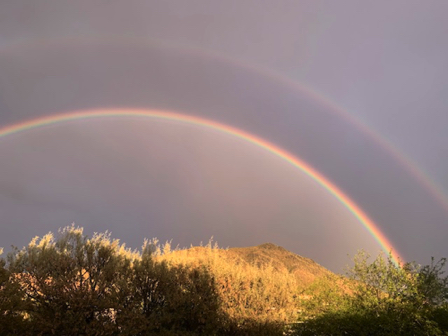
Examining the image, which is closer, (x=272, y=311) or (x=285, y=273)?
(x=272, y=311)

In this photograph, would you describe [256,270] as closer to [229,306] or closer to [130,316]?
[229,306]

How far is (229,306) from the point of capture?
44.9 ft

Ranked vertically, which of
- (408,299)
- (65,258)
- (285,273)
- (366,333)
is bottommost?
(366,333)

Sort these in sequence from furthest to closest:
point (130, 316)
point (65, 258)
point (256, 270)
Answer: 1. point (256, 270)
2. point (65, 258)
3. point (130, 316)

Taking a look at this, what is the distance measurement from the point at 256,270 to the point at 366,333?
5494 millimetres

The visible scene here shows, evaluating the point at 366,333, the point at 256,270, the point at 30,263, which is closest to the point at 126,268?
the point at 30,263

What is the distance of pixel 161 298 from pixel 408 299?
9.34m

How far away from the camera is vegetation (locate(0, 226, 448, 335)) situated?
37.9 feet

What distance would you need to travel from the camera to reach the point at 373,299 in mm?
12086

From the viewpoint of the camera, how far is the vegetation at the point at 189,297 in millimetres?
11539

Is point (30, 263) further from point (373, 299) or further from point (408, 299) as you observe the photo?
point (408, 299)

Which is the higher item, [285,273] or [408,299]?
[285,273]

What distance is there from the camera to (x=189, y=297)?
13031 mm

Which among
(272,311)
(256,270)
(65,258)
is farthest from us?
(256,270)
